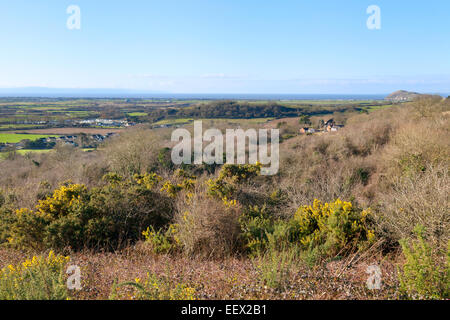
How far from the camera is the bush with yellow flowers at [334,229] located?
5.98 meters

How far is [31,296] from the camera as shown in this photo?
358 centimetres

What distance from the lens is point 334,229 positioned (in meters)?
6.06

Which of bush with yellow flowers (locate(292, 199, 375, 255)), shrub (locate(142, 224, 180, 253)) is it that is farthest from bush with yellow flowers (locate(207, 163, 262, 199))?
bush with yellow flowers (locate(292, 199, 375, 255))

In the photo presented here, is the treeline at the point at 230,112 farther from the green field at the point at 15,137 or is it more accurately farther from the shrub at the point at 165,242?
the shrub at the point at 165,242

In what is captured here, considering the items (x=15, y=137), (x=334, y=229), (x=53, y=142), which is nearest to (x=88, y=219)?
(x=334, y=229)

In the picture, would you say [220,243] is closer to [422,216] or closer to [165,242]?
[165,242]

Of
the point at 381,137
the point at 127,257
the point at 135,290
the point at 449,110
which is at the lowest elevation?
the point at 127,257

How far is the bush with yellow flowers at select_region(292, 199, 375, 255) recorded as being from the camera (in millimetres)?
5984

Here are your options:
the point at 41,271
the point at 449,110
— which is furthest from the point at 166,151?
the point at 449,110

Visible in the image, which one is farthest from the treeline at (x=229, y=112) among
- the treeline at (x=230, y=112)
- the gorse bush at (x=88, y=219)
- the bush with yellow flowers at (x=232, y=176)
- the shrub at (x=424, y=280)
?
the shrub at (x=424, y=280)
